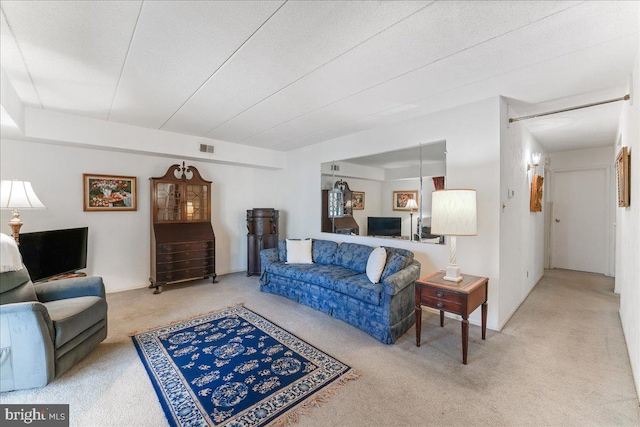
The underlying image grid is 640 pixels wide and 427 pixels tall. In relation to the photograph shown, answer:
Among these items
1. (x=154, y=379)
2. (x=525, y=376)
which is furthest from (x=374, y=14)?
(x=154, y=379)

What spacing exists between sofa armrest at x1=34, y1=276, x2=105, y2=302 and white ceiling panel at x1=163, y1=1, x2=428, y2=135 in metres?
2.05

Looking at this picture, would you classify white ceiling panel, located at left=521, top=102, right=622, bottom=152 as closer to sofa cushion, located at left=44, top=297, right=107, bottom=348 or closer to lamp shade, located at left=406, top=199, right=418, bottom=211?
lamp shade, located at left=406, top=199, right=418, bottom=211

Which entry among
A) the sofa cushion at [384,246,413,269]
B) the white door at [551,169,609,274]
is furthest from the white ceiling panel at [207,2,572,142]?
the white door at [551,169,609,274]

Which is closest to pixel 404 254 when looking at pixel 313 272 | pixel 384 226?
pixel 384 226

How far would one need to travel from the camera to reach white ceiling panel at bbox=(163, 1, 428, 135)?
1575 mm

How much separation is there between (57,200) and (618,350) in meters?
6.36

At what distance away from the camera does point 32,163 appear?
3.46 m

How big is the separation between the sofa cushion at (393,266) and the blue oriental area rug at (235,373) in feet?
3.47

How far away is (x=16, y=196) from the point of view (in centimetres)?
257

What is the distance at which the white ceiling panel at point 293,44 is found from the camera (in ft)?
5.17

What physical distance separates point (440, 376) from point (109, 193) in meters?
4.69

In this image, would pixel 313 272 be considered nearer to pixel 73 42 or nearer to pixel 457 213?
pixel 457 213

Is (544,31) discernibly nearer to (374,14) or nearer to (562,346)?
(374,14)

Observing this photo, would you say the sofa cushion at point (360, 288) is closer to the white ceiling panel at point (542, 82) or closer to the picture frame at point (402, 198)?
the picture frame at point (402, 198)
